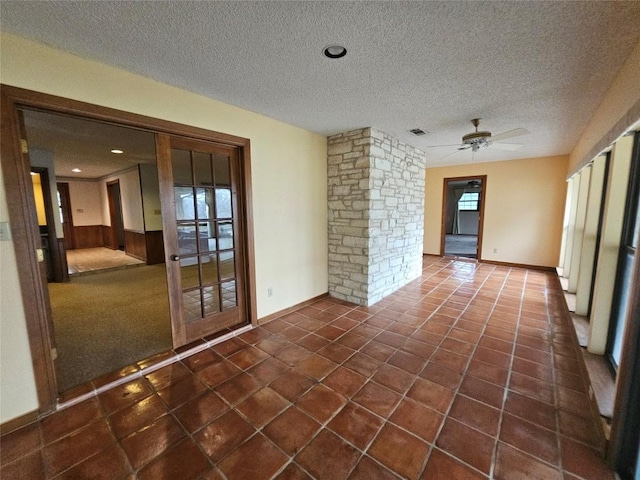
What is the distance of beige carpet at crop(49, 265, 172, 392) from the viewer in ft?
7.64

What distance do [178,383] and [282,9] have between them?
2621mm

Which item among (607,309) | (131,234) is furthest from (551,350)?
(131,234)

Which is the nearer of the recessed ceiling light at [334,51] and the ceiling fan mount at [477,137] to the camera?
the recessed ceiling light at [334,51]

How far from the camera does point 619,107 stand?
1954 millimetres

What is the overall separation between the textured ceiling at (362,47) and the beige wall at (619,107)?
3.2 inches

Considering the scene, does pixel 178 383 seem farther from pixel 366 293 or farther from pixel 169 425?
pixel 366 293

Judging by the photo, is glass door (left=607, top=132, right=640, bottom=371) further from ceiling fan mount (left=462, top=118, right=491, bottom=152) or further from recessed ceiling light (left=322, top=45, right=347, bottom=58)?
recessed ceiling light (left=322, top=45, right=347, bottom=58)

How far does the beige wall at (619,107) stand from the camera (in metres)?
1.63

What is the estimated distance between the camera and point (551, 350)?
249 centimetres

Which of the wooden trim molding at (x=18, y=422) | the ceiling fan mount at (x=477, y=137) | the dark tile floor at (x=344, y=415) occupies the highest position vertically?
the ceiling fan mount at (x=477, y=137)

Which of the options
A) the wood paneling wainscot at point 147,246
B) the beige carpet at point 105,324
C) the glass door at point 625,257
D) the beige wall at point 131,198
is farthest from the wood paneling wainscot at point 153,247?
the glass door at point 625,257

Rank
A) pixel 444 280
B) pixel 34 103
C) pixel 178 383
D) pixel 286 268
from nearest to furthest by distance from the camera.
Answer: pixel 34 103
pixel 178 383
pixel 286 268
pixel 444 280

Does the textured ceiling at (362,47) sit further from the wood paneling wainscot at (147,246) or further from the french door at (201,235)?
the wood paneling wainscot at (147,246)

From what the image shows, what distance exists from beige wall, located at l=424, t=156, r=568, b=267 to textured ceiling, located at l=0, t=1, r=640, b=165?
3213mm
